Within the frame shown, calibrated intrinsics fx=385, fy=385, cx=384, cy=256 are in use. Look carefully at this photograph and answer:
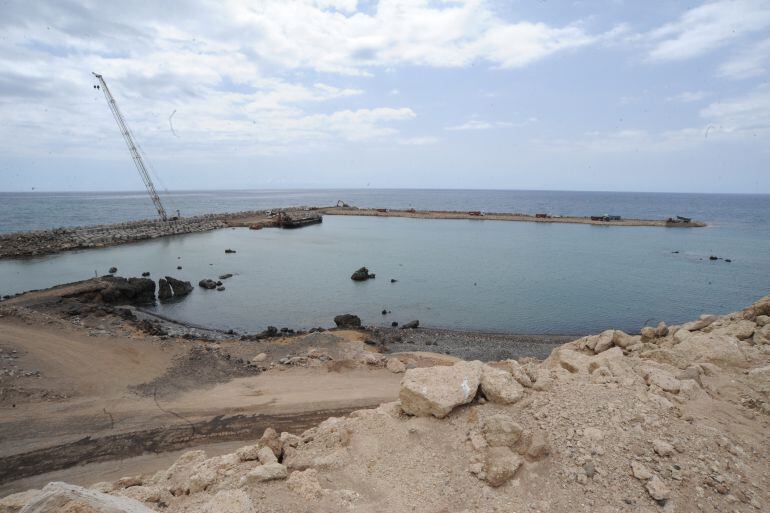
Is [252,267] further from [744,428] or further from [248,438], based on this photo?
[744,428]

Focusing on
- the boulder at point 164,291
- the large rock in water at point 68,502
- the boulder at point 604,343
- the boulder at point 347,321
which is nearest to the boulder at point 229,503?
the large rock in water at point 68,502

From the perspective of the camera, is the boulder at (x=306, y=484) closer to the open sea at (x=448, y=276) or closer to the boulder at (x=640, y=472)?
the boulder at (x=640, y=472)

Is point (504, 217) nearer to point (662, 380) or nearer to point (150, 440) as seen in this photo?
point (662, 380)

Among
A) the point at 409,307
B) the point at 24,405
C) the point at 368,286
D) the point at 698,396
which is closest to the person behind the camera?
the point at 698,396

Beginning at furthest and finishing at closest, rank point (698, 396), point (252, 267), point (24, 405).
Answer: point (252, 267), point (24, 405), point (698, 396)

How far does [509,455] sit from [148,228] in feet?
230

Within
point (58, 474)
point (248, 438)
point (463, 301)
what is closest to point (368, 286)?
point (463, 301)

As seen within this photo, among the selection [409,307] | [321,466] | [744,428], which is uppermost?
[744,428]

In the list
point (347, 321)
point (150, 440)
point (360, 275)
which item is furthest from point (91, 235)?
point (150, 440)

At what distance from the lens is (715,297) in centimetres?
2952

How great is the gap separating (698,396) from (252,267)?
37049mm

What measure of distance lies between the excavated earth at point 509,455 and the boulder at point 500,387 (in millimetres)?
30

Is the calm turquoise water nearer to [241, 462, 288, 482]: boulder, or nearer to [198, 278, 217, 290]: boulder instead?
[198, 278, 217, 290]: boulder

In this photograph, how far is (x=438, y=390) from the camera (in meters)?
7.78
